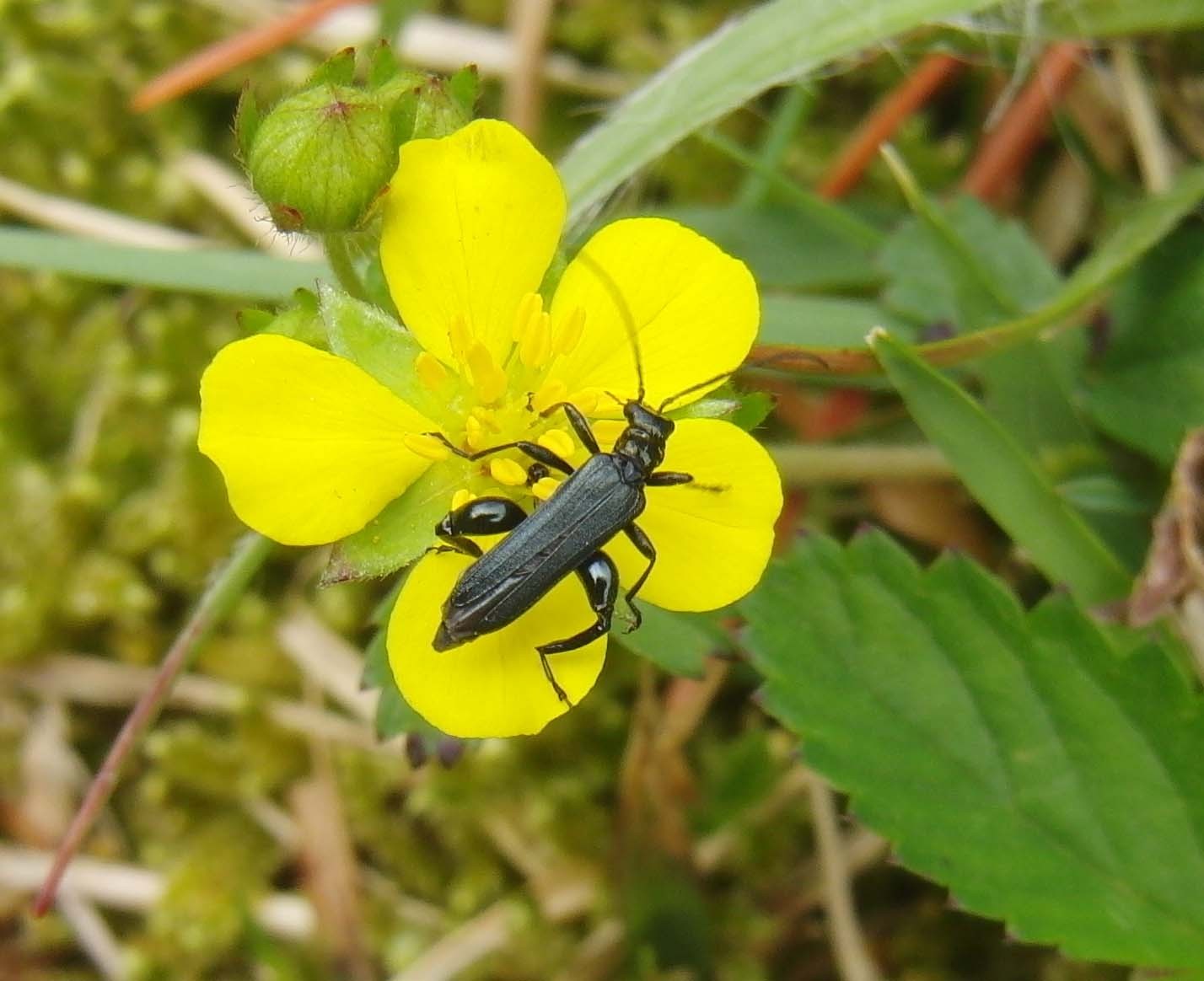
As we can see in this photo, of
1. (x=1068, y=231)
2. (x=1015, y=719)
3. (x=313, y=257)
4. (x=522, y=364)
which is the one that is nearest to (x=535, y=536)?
(x=522, y=364)

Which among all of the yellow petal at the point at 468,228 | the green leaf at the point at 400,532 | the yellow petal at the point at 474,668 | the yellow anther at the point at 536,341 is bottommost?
the yellow petal at the point at 474,668

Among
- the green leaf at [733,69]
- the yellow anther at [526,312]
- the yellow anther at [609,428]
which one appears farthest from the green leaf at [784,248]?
the yellow anther at [526,312]

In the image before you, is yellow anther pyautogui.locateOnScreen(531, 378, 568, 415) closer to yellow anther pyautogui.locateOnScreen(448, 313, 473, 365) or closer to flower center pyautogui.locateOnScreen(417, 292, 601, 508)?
flower center pyautogui.locateOnScreen(417, 292, 601, 508)

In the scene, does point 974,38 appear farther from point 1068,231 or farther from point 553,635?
point 553,635

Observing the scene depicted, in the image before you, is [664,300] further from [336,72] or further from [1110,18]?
[1110,18]

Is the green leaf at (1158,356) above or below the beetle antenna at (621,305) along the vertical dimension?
below

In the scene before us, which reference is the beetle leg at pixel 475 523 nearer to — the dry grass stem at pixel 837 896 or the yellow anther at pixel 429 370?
the yellow anther at pixel 429 370

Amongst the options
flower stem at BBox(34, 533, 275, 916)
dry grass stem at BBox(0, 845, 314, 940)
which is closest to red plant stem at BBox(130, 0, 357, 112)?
flower stem at BBox(34, 533, 275, 916)

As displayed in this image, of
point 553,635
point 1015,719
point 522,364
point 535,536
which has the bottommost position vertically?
point 1015,719
